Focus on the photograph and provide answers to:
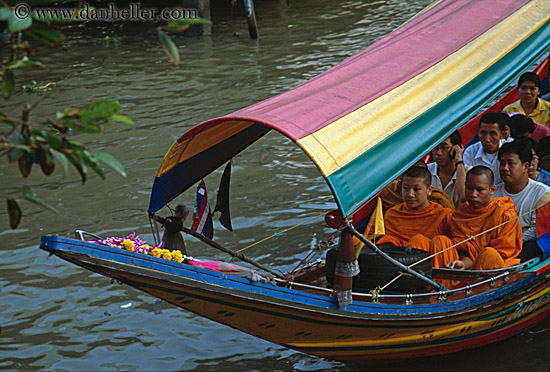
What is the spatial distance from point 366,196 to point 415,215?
1.31 metres

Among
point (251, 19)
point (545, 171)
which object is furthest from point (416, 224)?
point (251, 19)

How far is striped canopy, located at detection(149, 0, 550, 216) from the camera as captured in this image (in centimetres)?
331

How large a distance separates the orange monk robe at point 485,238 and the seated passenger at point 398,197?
0.28 metres

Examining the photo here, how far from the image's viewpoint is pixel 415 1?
14.7 m

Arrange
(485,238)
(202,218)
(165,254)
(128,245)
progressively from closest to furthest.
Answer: (128,245) < (165,254) < (202,218) < (485,238)

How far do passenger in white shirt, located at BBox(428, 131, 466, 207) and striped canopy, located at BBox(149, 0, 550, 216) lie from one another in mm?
719

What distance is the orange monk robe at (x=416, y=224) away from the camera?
176 inches

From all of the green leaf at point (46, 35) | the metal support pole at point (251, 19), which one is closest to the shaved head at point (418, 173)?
the green leaf at point (46, 35)

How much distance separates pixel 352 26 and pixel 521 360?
9539mm

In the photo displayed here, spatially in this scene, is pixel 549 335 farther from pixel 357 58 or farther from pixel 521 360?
pixel 357 58

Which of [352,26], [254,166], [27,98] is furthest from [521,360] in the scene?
[352,26]

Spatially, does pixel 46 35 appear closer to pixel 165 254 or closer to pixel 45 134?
pixel 45 134

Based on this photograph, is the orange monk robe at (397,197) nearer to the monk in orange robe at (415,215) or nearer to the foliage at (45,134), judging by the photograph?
the monk in orange robe at (415,215)

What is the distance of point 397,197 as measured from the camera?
4871 millimetres
